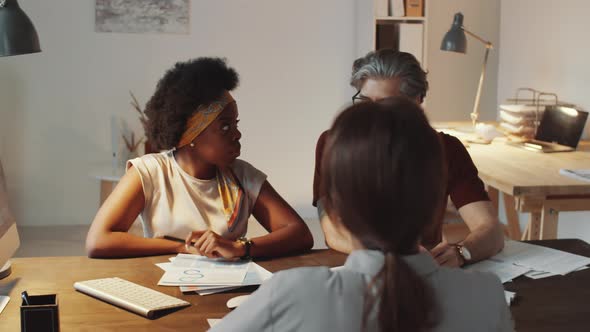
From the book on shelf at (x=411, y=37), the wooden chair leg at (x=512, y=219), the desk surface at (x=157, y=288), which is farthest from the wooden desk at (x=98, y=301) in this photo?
the book on shelf at (x=411, y=37)

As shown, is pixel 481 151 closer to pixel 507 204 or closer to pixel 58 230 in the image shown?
pixel 507 204

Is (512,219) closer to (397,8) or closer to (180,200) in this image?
(397,8)

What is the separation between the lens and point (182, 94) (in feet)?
7.88

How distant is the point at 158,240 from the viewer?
7.08 ft

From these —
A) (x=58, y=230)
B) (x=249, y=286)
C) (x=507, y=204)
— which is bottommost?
(x=58, y=230)

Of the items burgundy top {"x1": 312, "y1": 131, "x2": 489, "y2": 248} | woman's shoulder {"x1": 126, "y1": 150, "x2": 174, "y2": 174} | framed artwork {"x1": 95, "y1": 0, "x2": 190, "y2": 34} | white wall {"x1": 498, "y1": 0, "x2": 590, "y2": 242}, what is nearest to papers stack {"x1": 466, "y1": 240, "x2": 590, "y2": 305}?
burgundy top {"x1": 312, "y1": 131, "x2": 489, "y2": 248}

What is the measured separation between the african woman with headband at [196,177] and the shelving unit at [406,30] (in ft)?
→ 8.20

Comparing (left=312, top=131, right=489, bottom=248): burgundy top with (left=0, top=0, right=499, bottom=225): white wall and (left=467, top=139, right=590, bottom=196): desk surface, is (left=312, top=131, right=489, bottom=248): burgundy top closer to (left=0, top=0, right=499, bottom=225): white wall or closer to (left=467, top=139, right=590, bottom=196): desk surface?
(left=467, top=139, right=590, bottom=196): desk surface

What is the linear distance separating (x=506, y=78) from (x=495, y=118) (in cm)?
32

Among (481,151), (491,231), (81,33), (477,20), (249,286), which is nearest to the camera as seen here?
(249,286)

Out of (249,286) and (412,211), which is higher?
(412,211)

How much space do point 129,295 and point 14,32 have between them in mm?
805

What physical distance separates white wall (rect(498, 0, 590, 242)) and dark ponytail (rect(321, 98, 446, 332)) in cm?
347

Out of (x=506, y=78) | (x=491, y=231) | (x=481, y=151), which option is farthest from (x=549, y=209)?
(x=506, y=78)
